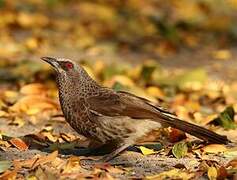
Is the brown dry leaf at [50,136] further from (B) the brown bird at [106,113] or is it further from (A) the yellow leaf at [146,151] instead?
(A) the yellow leaf at [146,151]

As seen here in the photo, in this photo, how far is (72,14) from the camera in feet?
49.1

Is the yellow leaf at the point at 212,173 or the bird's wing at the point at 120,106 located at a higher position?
the bird's wing at the point at 120,106

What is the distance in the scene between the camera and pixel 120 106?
6.64 metres

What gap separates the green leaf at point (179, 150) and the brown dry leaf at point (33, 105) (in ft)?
7.43

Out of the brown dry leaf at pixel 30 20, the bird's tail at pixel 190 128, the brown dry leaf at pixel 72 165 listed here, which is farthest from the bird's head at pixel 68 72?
the brown dry leaf at pixel 30 20

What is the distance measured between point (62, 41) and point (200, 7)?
3.96 meters

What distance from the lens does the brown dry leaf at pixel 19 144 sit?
6891mm

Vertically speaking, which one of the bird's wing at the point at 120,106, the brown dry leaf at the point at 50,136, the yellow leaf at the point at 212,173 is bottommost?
the brown dry leaf at the point at 50,136

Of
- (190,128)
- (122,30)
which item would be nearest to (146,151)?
(190,128)

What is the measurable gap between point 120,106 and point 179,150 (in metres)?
0.59

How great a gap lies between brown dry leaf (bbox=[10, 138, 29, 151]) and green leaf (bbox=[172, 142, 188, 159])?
1.23 m

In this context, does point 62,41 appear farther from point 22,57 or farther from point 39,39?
point 22,57

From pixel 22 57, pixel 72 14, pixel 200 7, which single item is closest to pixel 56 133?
pixel 22 57

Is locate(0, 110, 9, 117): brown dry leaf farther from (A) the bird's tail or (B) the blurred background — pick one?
(B) the blurred background
